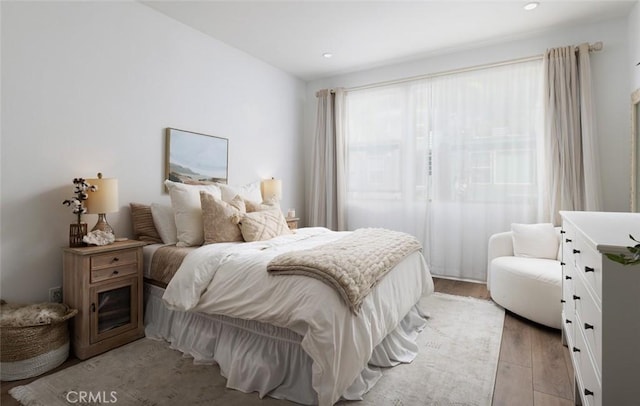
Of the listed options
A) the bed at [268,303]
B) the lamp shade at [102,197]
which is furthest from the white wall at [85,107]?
the bed at [268,303]

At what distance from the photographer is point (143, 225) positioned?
9.45 feet

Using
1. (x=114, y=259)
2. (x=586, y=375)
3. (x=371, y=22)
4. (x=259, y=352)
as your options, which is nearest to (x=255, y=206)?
(x=114, y=259)

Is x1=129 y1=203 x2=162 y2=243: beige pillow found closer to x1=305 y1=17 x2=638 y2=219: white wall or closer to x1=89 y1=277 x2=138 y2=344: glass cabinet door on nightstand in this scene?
x1=89 y1=277 x2=138 y2=344: glass cabinet door on nightstand

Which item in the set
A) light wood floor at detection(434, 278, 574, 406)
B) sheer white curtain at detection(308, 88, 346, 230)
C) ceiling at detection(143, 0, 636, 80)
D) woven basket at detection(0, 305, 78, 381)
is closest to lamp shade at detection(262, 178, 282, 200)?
sheer white curtain at detection(308, 88, 346, 230)

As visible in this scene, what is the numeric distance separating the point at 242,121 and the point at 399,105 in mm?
2087

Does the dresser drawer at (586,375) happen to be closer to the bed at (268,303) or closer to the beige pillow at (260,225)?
the bed at (268,303)

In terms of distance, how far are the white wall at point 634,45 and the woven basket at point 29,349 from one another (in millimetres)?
4936

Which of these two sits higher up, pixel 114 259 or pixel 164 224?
pixel 164 224

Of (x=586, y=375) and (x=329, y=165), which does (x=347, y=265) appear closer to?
(x=586, y=375)

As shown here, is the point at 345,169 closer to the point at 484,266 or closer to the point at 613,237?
the point at 484,266

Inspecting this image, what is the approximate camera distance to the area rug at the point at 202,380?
70.9 inches

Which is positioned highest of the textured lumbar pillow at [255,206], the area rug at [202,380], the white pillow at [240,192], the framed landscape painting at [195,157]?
the framed landscape painting at [195,157]

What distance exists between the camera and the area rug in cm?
180

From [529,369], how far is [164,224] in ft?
9.65
